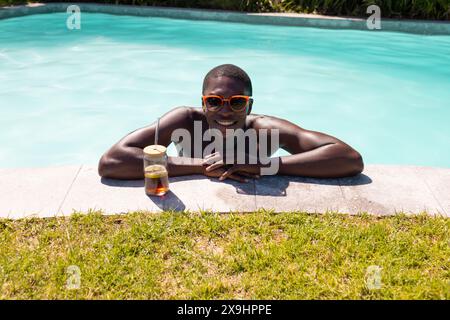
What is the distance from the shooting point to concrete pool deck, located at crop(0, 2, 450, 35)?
12055 mm

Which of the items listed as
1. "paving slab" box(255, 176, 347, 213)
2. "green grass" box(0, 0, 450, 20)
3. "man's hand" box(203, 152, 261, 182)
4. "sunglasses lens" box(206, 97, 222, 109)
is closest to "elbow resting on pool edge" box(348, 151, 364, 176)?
"paving slab" box(255, 176, 347, 213)

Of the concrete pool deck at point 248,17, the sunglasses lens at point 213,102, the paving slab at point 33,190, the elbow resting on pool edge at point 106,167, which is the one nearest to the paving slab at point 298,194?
the sunglasses lens at point 213,102

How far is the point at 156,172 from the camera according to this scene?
3717 mm

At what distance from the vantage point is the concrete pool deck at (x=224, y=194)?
3629 mm

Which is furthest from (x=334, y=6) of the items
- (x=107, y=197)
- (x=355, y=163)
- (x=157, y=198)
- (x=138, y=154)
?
(x=107, y=197)

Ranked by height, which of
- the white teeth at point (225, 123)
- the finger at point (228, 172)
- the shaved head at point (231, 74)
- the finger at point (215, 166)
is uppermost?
the shaved head at point (231, 74)

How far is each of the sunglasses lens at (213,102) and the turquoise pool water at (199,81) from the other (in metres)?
3.69

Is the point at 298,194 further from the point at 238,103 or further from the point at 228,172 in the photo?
the point at 238,103

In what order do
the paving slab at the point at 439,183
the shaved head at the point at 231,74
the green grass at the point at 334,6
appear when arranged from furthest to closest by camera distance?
the green grass at the point at 334,6 → the shaved head at the point at 231,74 → the paving slab at the point at 439,183

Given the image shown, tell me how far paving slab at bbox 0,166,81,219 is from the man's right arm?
37 cm

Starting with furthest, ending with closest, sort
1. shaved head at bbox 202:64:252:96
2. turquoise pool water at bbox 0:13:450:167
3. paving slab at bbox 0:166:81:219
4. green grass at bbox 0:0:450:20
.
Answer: green grass at bbox 0:0:450:20 < turquoise pool water at bbox 0:13:450:167 < shaved head at bbox 202:64:252:96 < paving slab at bbox 0:166:81:219

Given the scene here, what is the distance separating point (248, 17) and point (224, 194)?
1018 cm

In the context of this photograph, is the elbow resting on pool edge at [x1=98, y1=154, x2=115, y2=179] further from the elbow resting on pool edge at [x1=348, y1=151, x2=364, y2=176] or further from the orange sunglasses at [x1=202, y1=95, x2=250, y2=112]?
the elbow resting on pool edge at [x1=348, y1=151, x2=364, y2=176]

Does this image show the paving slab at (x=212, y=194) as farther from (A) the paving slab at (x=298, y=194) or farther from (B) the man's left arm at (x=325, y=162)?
(B) the man's left arm at (x=325, y=162)
